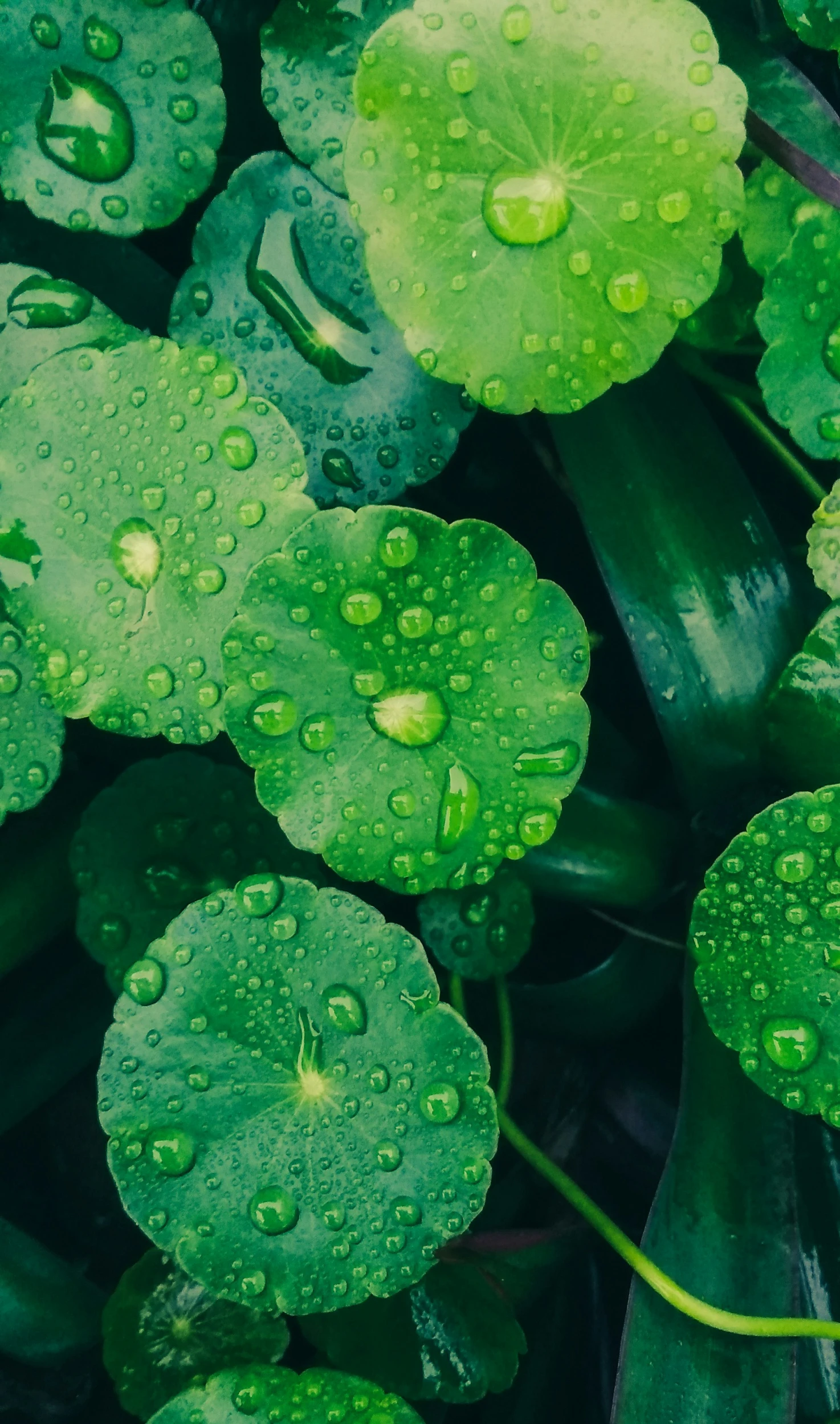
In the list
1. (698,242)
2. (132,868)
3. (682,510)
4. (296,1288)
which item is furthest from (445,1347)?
(698,242)

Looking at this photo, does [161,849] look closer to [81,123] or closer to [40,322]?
[40,322]

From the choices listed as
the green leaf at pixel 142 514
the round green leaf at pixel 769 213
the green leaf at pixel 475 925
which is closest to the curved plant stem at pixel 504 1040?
the green leaf at pixel 475 925

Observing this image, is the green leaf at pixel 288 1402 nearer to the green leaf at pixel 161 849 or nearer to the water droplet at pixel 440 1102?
the water droplet at pixel 440 1102

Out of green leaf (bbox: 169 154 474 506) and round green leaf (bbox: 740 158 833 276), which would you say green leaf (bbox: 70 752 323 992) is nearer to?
green leaf (bbox: 169 154 474 506)

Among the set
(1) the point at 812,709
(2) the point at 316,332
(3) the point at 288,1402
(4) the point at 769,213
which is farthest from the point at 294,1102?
(4) the point at 769,213

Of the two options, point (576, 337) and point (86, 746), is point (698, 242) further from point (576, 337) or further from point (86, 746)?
point (86, 746)

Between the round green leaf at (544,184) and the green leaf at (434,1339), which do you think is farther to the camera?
the green leaf at (434,1339)
